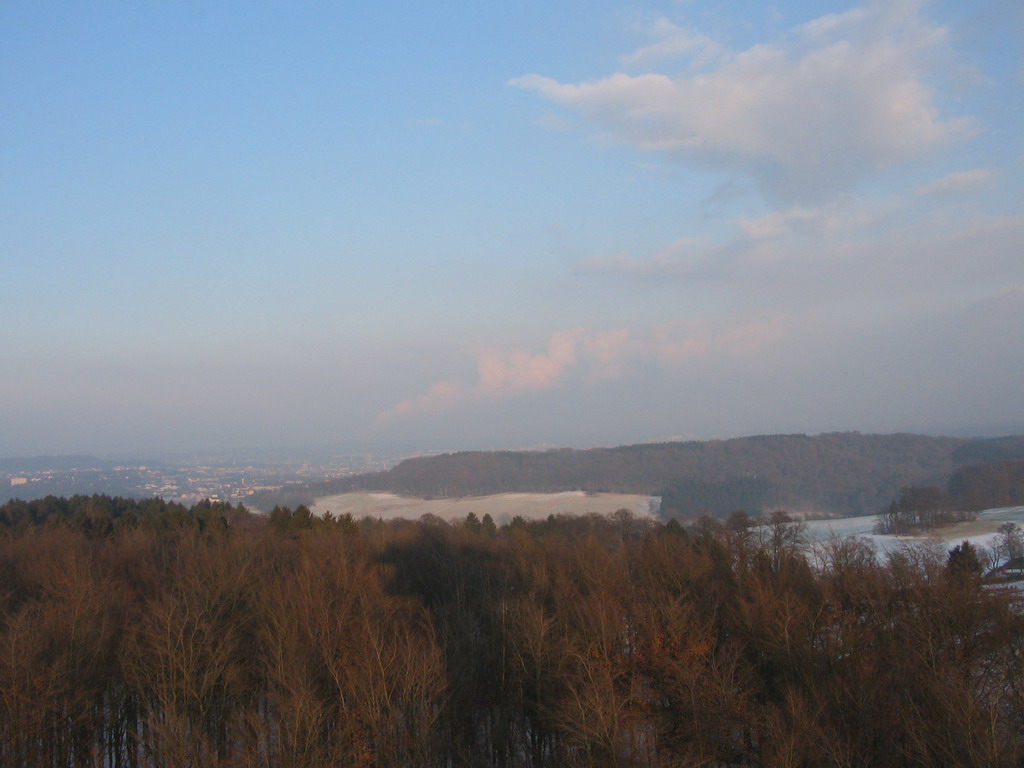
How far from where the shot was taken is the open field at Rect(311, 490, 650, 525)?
98250 mm

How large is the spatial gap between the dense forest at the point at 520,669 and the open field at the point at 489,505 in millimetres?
62003

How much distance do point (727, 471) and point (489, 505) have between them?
176ft

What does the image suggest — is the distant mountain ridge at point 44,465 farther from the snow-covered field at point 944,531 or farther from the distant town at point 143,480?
the snow-covered field at point 944,531

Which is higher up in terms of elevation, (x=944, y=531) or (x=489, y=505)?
(x=489, y=505)

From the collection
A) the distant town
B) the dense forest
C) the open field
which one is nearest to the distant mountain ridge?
the distant town

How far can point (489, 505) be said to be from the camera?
366 feet

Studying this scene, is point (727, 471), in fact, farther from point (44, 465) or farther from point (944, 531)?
point (44, 465)

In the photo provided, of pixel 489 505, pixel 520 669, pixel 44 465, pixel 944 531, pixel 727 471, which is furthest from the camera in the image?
pixel 44 465

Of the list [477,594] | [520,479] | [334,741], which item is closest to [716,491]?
[520,479]

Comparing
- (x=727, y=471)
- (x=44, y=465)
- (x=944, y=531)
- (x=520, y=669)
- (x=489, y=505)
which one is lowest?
(x=944, y=531)

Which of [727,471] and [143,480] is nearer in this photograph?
[727,471]

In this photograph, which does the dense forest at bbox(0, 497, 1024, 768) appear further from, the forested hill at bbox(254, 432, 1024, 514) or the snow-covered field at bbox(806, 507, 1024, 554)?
the forested hill at bbox(254, 432, 1024, 514)

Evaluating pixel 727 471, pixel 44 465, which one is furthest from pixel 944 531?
pixel 44 465

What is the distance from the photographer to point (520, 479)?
145 metres
